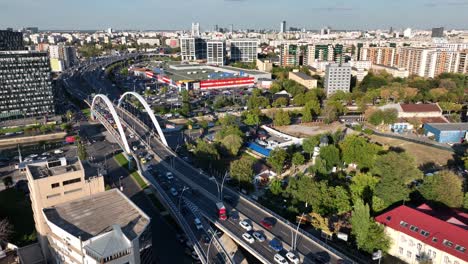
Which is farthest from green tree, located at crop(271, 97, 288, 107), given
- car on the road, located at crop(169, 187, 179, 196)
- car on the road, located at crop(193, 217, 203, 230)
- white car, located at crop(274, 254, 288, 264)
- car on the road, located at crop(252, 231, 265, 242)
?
white car, located at crop(274, 254, 288, 264)

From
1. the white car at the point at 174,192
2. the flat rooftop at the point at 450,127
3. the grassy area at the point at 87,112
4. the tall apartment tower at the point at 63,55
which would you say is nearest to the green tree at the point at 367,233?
Answer: the white car at the point at 174,192

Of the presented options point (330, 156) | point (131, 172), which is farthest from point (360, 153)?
point (131, 172)

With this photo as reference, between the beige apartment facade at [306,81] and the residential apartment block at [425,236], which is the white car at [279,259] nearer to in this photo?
the residential apartment block at [425,236]

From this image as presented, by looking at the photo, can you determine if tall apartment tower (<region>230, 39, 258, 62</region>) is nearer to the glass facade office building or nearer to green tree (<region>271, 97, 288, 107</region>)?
green tree (<region>271, 97, 288, 107</region>)

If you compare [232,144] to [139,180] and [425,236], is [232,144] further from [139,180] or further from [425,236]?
[425,236]

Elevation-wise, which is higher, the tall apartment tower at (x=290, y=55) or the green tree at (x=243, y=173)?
the tall apartment tower at (x=290, y=55)

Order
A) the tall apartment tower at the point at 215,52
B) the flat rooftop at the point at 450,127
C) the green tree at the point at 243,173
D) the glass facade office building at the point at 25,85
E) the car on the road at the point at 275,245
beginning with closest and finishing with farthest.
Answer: the car on the road at the point at 275,245
the green tree at the point at 243,173
the flat rooftop at the point at 450,127
the glass facade office building at the point at 25,85
the tall apartment tower at the point at 215,52
